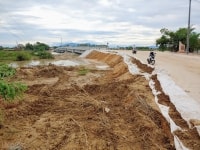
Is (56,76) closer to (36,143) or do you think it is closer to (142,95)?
(142,95)

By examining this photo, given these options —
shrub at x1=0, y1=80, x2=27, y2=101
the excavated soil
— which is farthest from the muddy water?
shrub at x1=0, y1=80, x2=27, y2=101

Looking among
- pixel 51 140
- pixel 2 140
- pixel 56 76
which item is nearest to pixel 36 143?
pixel 51 140

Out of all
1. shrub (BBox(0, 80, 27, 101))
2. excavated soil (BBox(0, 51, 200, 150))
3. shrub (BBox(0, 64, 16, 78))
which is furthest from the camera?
shrub (BBox(0, 64, 16, 78))

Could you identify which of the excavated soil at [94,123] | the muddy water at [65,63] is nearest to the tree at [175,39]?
the muddy water at [65,63]

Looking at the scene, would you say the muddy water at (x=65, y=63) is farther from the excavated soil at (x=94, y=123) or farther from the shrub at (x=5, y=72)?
the shrub at (x=5, y=72)

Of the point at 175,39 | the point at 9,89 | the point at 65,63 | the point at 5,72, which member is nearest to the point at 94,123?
the point at 9,89

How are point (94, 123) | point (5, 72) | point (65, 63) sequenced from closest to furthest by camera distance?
point (5, 72) → point (94, 123) → point (65, 63)

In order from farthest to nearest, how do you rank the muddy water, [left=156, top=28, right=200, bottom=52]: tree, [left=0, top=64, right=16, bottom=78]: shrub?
1. [left=156, top=28, right=200, bottom=52]: tree
2. the muddy water
3. [left=0, top=64, right=16, bottom=78]: shrub

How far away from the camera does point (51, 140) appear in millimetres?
8203

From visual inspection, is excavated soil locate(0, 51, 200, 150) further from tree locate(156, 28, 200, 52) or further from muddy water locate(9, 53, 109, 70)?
tree locate(156, 28, 200, 52)

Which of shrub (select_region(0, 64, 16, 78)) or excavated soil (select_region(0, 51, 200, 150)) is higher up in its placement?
shrub (select_region(0, 64, 16, 78))

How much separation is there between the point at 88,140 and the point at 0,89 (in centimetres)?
232

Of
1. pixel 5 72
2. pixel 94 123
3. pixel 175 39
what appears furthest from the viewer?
pixel 175 39

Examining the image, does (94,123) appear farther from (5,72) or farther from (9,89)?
(5,72)
